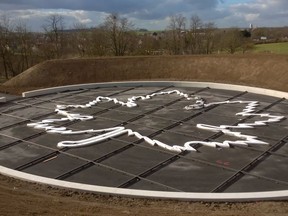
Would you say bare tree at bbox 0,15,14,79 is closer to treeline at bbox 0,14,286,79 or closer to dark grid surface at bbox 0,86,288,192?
treeline at bbox 0,14,286,79

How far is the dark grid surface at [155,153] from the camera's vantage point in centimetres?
1457

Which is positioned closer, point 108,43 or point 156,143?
point 156,143

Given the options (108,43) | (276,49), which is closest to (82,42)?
(108,43)

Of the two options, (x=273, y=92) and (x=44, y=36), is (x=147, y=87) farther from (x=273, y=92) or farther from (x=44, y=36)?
(x=44, y=36)

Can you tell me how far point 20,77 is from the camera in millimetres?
41438

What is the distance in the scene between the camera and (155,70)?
41219 millimetres

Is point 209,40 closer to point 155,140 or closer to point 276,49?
point 276,49

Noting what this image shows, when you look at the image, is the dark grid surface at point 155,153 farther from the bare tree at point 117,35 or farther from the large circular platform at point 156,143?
the bare tree at point 117,35

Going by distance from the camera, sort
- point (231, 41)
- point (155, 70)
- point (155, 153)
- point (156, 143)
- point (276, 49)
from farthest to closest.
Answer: point (231, 41) < point (276, 49) < point (155, 70) < point (156, 143) < point (155, 153)

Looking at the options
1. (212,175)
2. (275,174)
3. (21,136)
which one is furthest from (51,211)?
(21,136)

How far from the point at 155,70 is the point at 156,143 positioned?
76.2 ft

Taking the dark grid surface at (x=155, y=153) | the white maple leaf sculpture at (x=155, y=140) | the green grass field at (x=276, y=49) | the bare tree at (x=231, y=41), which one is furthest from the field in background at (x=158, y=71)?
the bare tree at (x=231, y=41)

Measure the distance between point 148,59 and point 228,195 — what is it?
31.5 metres

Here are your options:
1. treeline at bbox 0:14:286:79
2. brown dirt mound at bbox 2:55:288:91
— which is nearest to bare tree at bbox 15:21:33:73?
treeline at bbox 0:14:286:79
